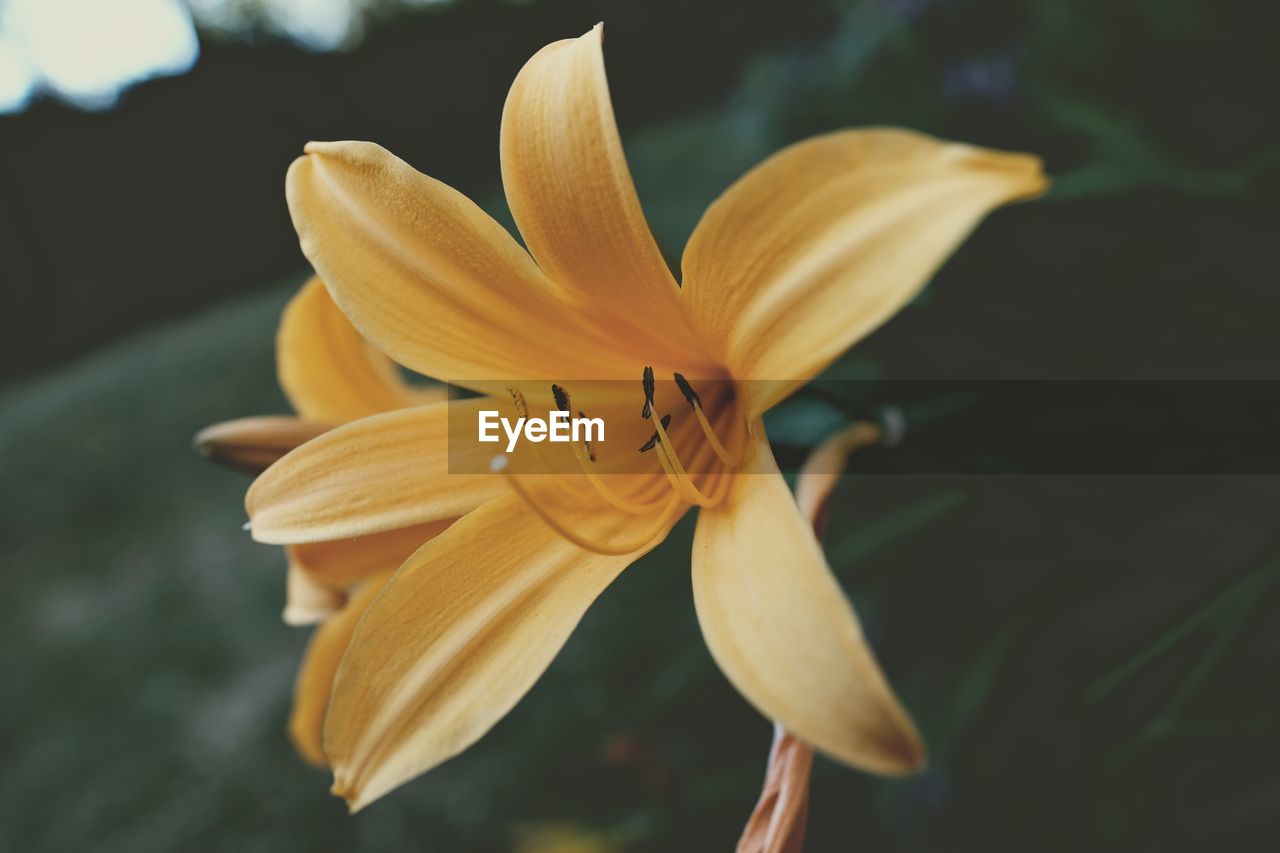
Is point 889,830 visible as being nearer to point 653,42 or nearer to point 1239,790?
point 1239,790

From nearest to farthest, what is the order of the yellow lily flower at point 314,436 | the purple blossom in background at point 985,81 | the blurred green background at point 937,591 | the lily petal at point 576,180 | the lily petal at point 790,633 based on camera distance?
1. the lily petal at point 790,633
2. the lily petal at point 576,180
3. the yellow lily flower at point 314,436
4. the blurred green background at point 937,591
5. the purple blossom in background at point 985,81

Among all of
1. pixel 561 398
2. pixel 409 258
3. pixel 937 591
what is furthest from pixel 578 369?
pixel 937 591

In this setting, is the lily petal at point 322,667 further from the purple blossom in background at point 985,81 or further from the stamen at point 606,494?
the purple blossom in background at point 985,81

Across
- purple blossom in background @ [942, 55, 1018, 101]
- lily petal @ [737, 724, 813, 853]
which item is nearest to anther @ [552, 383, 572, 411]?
lily petal @ [737, 724, 813, 853]

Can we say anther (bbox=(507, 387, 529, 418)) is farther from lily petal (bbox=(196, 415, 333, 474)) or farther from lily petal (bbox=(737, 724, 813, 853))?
lily petal (bbox=(737, 724, 813, 853))

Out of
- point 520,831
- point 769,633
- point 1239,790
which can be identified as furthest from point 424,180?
point 520,831

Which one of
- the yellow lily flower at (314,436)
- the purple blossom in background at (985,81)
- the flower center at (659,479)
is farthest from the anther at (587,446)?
the purple blossom in background at (985,81)

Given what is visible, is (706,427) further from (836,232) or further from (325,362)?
(325,362)
